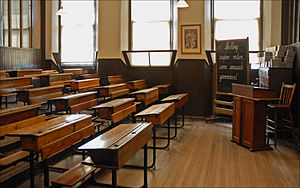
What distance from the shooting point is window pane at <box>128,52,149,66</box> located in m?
8.48

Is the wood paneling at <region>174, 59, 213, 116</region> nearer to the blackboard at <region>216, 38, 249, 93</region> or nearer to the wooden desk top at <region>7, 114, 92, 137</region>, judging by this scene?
the blackboard at <region>216, 38, 249, 93</region>

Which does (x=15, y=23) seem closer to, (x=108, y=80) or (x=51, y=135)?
(x=108, y=80)

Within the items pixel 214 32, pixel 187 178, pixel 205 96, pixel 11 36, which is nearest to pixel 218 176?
pixel 187 178

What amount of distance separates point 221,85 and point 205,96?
2.85ft

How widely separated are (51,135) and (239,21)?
6434 millimetres

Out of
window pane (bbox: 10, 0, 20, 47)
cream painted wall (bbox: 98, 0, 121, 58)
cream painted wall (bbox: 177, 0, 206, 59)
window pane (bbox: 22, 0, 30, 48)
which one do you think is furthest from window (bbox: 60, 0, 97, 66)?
cream painted wall (bbox: 177, 0, 206, 59)

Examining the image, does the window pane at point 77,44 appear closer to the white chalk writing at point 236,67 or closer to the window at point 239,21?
the window at point 239,21

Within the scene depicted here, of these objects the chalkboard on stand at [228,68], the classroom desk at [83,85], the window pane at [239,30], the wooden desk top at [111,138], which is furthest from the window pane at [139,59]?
the wooden desk top at [111,138]

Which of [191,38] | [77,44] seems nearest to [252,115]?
[191,38]

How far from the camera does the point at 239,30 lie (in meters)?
7.91

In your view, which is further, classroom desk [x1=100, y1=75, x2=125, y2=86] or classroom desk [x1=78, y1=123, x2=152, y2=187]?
classroom desk [x1=100, y1=75, x2=125, y2=86]

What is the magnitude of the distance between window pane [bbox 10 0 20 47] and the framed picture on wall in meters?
4.89

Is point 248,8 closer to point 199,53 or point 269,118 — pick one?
point 199,53

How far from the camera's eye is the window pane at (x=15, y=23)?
8.71 meters
